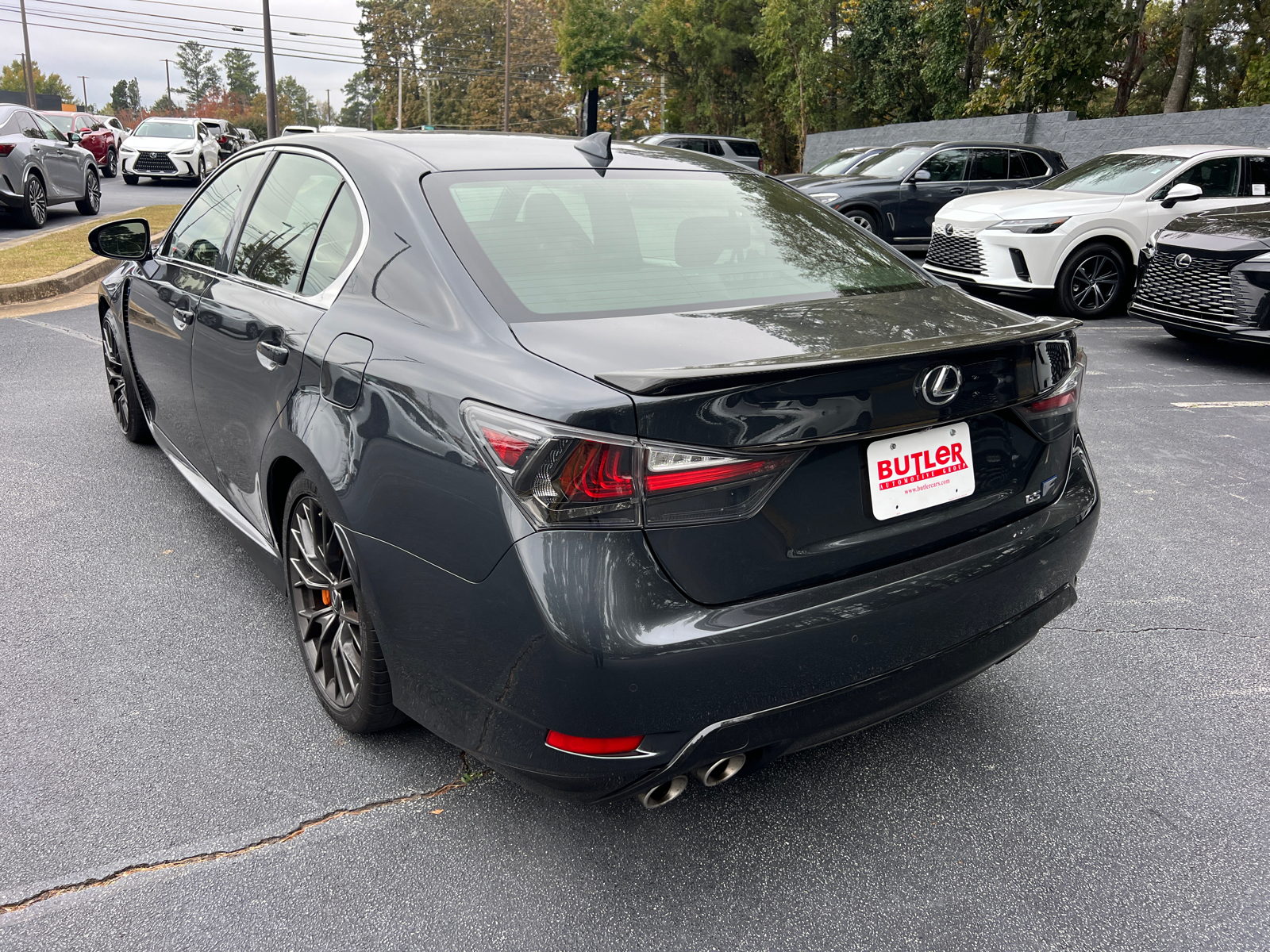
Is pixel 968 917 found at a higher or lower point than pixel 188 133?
lower

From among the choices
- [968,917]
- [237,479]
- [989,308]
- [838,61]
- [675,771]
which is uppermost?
[838,61]

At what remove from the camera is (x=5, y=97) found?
5356 cm

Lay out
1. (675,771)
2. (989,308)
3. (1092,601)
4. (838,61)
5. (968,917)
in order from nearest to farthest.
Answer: (675,771) < (968,917) < (989,308) < (1092,601) < (838,61)

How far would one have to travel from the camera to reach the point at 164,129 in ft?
85.3

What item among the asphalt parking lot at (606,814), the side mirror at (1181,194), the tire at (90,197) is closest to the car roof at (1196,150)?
the side mirror at (1181,194)

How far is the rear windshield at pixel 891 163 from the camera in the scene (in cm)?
1305

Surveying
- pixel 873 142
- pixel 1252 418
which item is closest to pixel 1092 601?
pixel 1252 418

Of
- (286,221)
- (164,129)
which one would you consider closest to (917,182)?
(286,221)

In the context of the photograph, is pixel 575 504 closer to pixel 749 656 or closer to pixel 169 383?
pixel 749 656

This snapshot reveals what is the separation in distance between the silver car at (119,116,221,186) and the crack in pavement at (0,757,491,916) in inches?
1005

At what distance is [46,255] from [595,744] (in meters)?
12.0

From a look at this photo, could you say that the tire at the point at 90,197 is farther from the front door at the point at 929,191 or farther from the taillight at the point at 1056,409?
the taillight at the point at 1056,409

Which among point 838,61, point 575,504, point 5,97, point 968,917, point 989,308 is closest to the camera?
point 575,504

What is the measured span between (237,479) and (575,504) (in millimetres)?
1844
